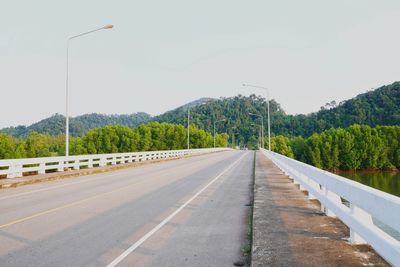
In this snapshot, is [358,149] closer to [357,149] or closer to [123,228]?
[357,149]

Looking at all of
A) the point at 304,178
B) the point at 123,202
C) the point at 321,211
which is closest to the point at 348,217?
the point at 321,211

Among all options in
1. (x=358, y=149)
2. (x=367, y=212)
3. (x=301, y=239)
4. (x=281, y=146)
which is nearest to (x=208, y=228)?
(x=301, y=239)

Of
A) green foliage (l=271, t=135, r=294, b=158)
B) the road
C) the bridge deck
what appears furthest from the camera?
green foliage (l=271, t=135, r=294, b=158)

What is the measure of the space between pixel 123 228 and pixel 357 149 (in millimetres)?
149835

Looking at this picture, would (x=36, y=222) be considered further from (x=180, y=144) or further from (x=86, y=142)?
(x=180, y=144)

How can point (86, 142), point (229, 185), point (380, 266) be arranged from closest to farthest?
point (380, 266)
point (229, 185)
point (86, 142)

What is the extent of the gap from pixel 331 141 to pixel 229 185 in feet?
464

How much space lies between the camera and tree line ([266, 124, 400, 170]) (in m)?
144

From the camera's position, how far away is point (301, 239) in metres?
6.75

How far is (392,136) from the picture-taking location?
148m

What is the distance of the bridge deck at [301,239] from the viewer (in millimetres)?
5520

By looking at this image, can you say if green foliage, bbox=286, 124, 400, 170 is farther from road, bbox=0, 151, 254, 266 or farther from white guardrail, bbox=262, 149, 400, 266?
white guardrail, bbox=262, 149, 400, 266

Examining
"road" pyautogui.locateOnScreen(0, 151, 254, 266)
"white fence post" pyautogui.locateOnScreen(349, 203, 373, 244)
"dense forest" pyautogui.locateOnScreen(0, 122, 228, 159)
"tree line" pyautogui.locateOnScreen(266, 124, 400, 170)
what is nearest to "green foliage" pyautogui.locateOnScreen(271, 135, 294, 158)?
"tree line" pyautogui.locateOnScreen(266, 124, 400, 170)

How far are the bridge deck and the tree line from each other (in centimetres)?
14411
